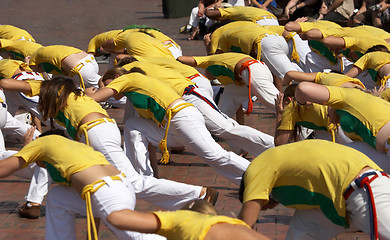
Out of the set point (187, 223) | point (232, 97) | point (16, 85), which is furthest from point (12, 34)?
point (187, 223)

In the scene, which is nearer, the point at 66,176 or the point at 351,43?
the point at 66,176

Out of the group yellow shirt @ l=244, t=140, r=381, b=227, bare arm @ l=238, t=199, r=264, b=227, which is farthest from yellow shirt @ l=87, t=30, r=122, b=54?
bare arm @ l=238, t=199, r=264, b=227

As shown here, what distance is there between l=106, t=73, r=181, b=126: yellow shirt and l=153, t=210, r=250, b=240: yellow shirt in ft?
8.50

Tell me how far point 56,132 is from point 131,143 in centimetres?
165

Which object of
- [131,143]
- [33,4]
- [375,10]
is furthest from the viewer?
[33,4]

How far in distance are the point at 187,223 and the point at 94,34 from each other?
12.4m

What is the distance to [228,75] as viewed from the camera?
797 centimetres

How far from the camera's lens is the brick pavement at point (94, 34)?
6.07 meters

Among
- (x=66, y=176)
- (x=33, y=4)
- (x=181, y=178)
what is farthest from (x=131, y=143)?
(x=33, y=4)

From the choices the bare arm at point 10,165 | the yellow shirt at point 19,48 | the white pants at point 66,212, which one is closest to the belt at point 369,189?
the white pants at point 66,212

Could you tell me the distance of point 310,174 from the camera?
4.29 m

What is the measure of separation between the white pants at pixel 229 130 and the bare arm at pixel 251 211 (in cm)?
284

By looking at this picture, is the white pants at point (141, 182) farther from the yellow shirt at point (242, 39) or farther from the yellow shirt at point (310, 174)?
the yellow shirt at point (242, 39)

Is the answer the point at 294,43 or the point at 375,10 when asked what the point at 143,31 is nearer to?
the point at 294,43
